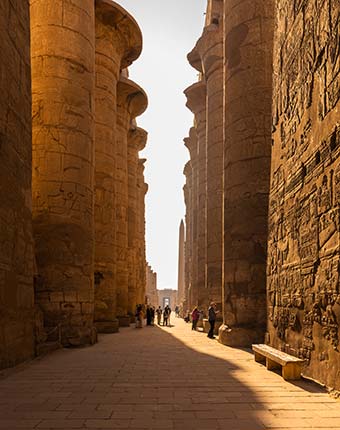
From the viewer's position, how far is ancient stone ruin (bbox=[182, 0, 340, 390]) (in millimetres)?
5570

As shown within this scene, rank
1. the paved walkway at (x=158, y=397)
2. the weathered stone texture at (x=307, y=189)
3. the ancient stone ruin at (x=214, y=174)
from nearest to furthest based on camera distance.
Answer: the paved walkway at (x=158, y=397) < the weathered stone texture at (x=307, y=189) < the ancient stone ruin at (x=214, y=174)

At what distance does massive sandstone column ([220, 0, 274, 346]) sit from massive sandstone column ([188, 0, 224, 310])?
5.00 meters

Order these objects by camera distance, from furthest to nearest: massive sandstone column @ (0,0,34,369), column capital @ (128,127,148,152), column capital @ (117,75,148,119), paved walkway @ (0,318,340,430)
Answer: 1. column capital @ (128,127,148,152)
2. column capital @ (117,75,148,119)
3. massive sandstone column @ (0,0,34,369)
4. paved walkway @ (0,318,340,430)

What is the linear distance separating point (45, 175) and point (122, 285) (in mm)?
9498

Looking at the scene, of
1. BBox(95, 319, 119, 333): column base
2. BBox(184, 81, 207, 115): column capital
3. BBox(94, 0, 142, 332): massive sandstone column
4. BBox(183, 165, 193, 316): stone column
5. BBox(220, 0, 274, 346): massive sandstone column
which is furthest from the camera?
BBox(183, 165, 193, 316): stone column

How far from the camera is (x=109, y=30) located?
15461 millimetres

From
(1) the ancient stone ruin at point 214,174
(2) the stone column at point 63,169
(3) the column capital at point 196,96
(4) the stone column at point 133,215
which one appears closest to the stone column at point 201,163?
(3) the column capital at point 196,96

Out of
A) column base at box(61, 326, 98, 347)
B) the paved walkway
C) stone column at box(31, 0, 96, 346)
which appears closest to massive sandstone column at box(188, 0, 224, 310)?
stone column at box(31, 0, 96, 346)

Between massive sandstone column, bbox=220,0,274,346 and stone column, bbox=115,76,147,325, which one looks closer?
massive sandstone column, bbox=220,0,274,346

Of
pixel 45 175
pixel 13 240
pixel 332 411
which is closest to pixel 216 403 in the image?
pixel 332 411

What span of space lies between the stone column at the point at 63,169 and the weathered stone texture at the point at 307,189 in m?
4.57

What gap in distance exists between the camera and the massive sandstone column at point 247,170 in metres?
10.3

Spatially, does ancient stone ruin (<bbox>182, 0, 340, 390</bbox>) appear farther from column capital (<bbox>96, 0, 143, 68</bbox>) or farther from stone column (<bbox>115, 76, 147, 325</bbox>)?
stone column (<bbox>115, 76, 147, 325</bbox>)

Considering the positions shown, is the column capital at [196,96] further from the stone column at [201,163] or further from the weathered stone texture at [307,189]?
the weathered stone texture at [307,189]
